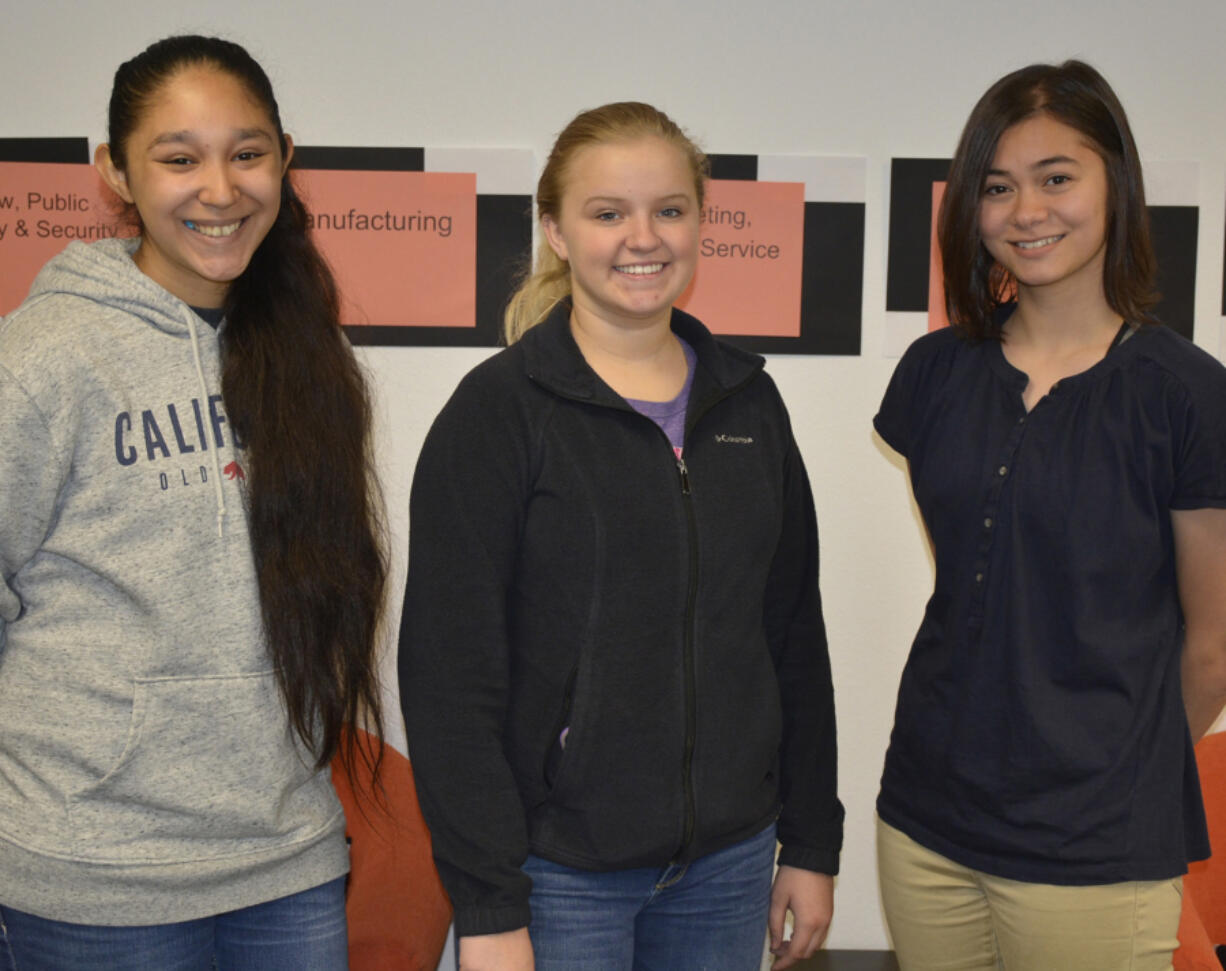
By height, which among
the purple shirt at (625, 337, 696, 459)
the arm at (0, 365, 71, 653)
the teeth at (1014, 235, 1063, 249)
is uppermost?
the teeth at (1014, 235, 1063, 249)

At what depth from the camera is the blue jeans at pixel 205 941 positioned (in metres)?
1.17

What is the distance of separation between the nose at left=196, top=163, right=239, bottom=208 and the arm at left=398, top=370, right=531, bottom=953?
370mm

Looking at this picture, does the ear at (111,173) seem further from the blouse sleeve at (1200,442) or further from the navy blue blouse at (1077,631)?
the blouse sleeve at (1200,442)

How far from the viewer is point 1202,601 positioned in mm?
1365

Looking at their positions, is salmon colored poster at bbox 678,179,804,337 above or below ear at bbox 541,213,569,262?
above

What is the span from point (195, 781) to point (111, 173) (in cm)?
71

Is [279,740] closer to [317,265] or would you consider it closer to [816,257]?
[317,265]

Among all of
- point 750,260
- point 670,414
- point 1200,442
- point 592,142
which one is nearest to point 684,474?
point 670,414

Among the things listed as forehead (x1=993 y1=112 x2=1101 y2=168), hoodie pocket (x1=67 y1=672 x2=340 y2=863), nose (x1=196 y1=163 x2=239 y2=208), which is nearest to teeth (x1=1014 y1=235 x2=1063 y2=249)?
forehead (x1=993 y1=112 x2=1101 y2=168)

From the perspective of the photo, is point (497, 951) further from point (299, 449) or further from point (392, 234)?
point (392, 234)

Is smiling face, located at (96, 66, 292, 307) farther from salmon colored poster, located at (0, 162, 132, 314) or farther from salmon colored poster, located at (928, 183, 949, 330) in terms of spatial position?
salmon colored poster, located at (928, 183, 949, 330)

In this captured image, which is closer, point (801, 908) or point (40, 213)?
point (801, 908)

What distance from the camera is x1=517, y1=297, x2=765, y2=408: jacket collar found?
4.12 feet

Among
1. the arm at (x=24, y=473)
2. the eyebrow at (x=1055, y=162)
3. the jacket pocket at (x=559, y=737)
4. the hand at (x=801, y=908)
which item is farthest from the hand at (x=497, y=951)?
the eyebrow at (x=1055, y=162)
